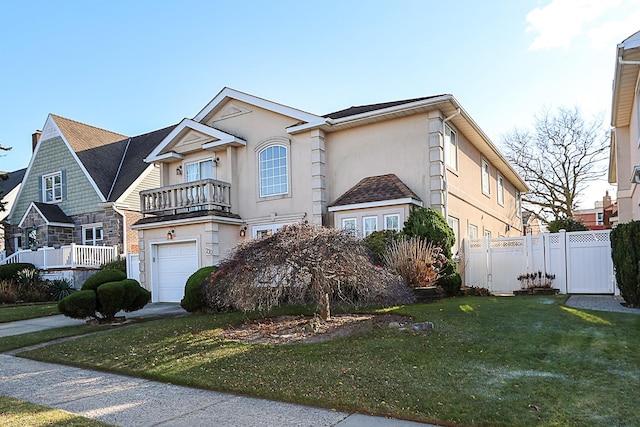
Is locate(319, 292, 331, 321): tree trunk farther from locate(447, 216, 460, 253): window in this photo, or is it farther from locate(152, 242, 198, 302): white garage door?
locate(152, 242, 198, 302): white garage door

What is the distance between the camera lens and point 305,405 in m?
5.36

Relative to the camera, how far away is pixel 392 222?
1408 centimetres

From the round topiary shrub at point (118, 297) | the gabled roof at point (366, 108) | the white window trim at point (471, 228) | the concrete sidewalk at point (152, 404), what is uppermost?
the gabled roof at point (366, 108)

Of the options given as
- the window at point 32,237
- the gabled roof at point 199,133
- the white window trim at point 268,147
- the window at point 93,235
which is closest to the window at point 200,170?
the gabled roof at point 199,133

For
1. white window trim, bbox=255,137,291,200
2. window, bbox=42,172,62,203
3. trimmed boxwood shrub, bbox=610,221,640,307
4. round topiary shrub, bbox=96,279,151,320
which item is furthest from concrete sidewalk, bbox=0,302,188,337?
window, bbox=42,172,62,203

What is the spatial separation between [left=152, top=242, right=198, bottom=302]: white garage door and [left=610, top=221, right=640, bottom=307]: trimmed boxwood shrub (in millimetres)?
12456

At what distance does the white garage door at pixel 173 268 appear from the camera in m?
16.7

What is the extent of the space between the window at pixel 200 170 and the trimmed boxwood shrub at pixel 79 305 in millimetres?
7727

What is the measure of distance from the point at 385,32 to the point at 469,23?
91.6 inches

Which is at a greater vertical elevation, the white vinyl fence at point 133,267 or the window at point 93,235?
the window at point 93,235

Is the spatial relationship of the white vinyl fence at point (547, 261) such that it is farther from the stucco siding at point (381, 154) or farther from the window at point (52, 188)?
the window at point (52, 188)

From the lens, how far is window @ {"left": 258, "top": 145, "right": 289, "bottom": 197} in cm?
1662

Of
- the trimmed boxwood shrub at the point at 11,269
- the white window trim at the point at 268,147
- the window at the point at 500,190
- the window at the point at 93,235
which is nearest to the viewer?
the white window trim at the point at 268,147

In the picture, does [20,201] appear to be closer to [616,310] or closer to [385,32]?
[385,32]
